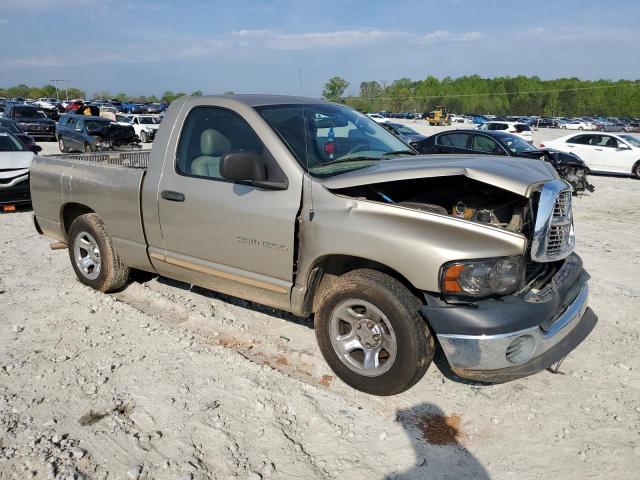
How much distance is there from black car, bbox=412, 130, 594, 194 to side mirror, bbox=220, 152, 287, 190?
32.9 feet

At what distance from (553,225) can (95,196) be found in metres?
4.03

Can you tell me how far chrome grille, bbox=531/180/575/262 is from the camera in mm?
3148

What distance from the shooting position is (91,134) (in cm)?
1877

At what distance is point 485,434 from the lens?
3.12 metres

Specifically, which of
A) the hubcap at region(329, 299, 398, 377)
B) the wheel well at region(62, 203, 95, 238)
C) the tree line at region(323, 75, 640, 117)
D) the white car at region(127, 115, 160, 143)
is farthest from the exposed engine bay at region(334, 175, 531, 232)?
the tree line at region(323, 75, 640, 117)

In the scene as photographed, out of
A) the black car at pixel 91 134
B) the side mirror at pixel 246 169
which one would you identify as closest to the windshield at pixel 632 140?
the black car at pixel 91 134

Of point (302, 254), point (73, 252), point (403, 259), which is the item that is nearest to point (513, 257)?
point (403, 259)

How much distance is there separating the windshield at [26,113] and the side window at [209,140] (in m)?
25.0

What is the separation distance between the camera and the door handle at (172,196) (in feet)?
13.6

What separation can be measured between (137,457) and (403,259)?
A: 1910mm

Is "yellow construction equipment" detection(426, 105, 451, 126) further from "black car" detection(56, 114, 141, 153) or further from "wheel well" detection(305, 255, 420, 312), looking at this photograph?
"wheel well" detection(305, 255, 420, 312)

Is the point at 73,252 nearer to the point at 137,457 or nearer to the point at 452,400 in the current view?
the point at 137,457

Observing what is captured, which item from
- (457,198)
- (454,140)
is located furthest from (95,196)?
(454,140)

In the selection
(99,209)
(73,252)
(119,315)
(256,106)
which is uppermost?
(256,106)
